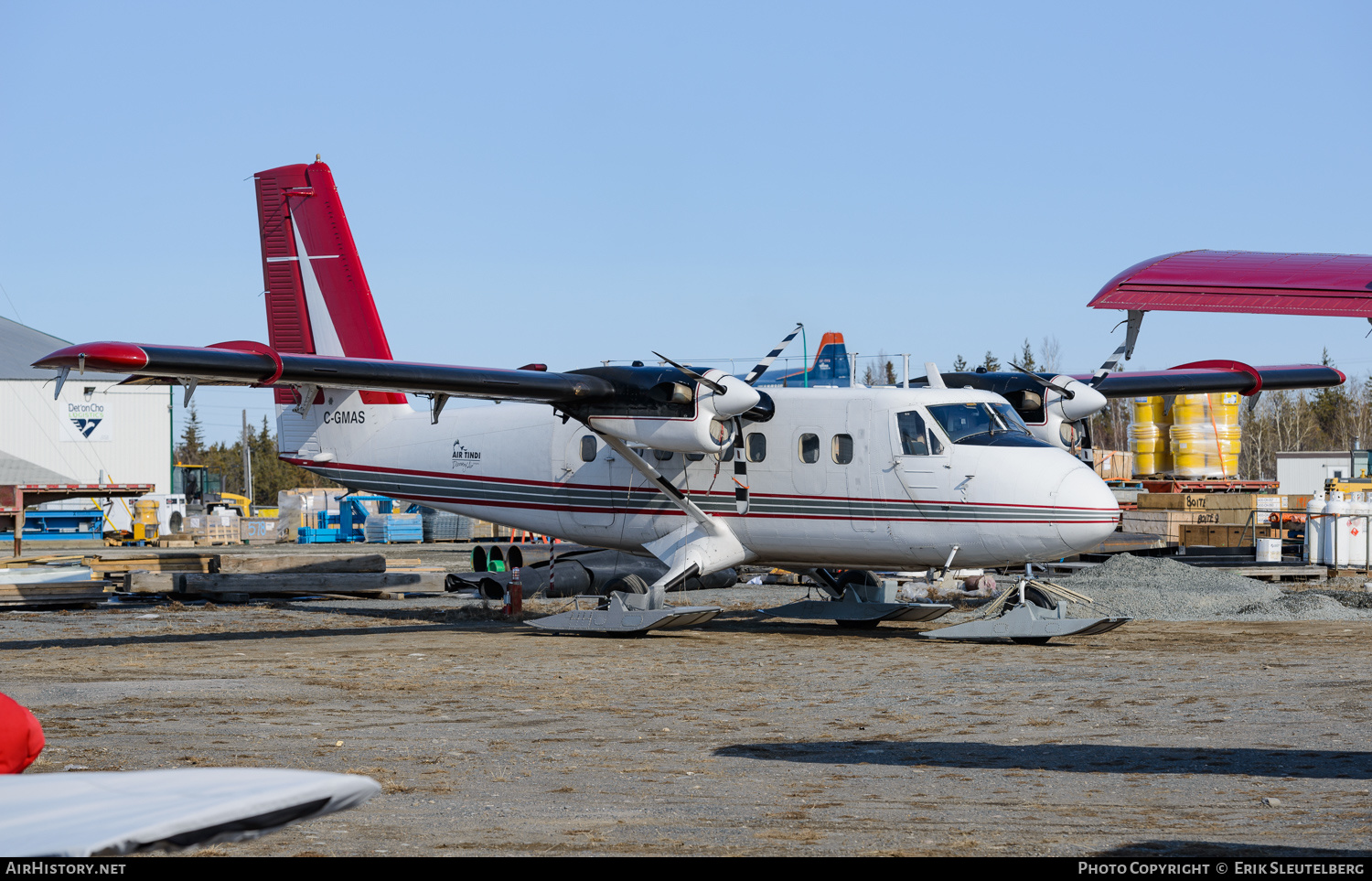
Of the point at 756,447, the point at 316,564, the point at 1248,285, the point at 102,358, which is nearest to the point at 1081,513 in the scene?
the point at 756,447

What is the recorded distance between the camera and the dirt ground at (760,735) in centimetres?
556

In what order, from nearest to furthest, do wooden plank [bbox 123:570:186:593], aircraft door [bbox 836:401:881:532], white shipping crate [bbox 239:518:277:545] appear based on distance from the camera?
aircraft door [bbox 836:401:881:532] < wooden plank [bbox 123:570:186:593] < white shipping crate [bbox 239:518:277:545]

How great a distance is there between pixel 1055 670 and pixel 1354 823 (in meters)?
6.10

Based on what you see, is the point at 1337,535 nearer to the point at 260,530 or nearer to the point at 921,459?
the point at 921,459

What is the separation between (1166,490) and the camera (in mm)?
31344

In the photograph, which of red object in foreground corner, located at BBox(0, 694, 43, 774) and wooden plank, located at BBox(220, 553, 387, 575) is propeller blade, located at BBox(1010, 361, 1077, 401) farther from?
red object in foreground corner, located at BBox(0, 694, 43, 774)

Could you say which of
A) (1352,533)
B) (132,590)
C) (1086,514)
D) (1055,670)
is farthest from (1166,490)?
(132,590)

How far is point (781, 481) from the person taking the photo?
50.8 feet

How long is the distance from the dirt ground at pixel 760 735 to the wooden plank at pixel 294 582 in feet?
14.7

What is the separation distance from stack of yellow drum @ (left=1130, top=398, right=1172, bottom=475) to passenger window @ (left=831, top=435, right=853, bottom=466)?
62.0 ft

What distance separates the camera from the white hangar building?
49312mm

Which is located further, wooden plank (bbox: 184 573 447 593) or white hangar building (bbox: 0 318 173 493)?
white hangar building (bbox: 0 318 173 493)

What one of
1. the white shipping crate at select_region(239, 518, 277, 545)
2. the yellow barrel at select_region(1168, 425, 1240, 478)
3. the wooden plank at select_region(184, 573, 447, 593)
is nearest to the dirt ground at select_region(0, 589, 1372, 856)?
the wooden plank at select_region(184, 573, 447, 593)

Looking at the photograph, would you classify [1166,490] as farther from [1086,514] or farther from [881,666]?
[881,666]
